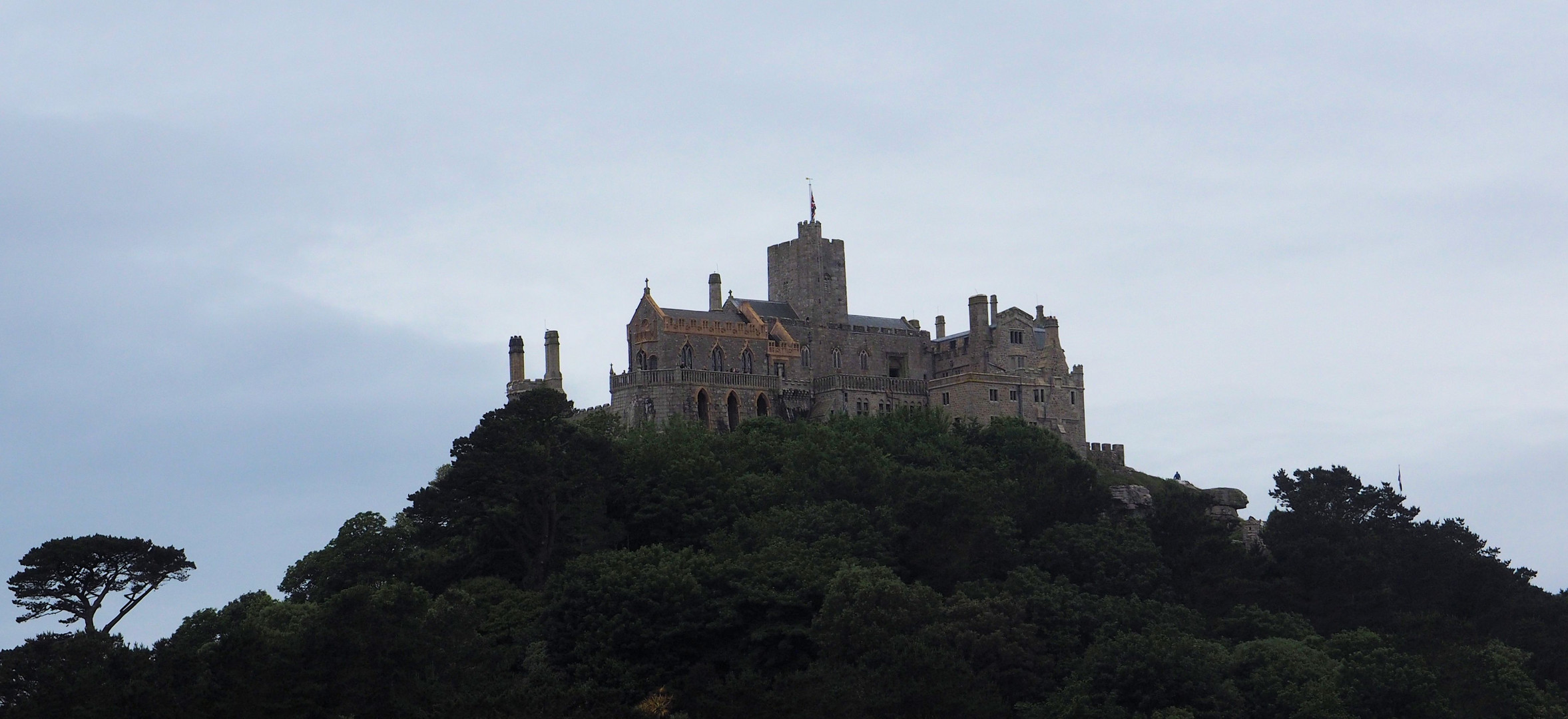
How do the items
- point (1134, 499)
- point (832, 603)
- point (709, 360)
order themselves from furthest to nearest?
1. point (1134, 499)
2. point (709, 360)
3. point (832, 603)

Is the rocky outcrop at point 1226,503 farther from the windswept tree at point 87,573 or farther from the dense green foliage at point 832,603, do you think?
the windswept tree at point 87,573

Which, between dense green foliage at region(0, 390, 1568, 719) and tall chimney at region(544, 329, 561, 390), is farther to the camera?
tall chimney at region(544, 329, 561, 390)

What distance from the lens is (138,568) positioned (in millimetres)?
84875

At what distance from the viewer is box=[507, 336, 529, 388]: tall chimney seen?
4454 inches

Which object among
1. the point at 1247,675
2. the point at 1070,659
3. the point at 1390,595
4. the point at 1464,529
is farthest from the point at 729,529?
the point at 1464,529

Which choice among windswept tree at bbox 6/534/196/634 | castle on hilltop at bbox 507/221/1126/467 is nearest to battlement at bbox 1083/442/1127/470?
castle on hilltop at bbox 507/221/1126/467

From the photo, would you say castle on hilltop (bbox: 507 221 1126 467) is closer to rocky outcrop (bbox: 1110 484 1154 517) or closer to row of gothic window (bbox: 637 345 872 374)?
row of gothic window (bbox: 637 345 872 374)

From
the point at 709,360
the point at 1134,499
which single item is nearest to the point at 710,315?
the point at 709,360

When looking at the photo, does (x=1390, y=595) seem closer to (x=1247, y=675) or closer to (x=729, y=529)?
(x=1247, y=675)

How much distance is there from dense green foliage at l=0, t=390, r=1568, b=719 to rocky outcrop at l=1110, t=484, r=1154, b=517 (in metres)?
1.34

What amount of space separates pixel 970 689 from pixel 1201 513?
32.1m

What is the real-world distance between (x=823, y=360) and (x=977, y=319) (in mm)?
8365

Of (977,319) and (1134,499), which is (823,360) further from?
(1134,499)

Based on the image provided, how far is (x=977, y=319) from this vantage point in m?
116
